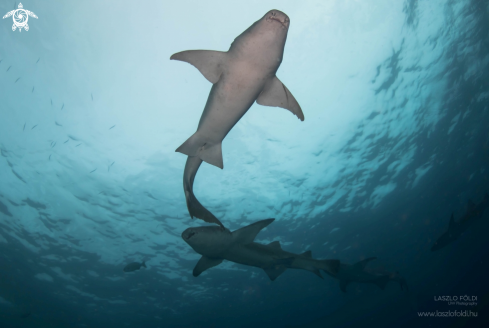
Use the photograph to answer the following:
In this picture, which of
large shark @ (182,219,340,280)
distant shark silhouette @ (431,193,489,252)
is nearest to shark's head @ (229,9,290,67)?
large shark @ (182,219,340,280)

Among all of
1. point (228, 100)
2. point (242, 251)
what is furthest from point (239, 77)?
point (242, 251)

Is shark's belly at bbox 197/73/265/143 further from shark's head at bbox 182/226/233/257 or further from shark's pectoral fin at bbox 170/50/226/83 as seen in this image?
shark's head at bbox 182/226/233/257

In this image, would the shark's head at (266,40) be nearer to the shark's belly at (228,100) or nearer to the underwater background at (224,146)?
the shark's belly at (228,100)

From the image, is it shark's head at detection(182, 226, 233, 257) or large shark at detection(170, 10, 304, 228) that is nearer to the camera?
large shark at detection(170, 10, 304, 228)

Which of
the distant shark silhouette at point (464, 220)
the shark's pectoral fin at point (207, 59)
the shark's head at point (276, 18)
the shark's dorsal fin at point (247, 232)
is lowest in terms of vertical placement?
the shark's dorsal fin at point (247, 232)

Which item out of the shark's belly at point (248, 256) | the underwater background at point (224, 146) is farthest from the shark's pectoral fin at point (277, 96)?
the underwater background at point (224, 146)

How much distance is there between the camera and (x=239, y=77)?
12.9 feet

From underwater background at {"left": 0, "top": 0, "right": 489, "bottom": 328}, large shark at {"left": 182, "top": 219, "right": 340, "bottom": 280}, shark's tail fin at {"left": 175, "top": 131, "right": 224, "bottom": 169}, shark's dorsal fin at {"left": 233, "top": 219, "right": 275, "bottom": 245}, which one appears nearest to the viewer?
shark's tail fin at {"left": 175, "top": 131, "right": 224, "bottom": 169}

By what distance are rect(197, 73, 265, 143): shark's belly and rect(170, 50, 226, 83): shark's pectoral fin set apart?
201mm

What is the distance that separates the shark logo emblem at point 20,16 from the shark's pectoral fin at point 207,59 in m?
8.85

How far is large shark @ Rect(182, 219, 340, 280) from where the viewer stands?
604 cm

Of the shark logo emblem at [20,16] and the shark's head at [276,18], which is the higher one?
the shark logo emblem at [20,16]

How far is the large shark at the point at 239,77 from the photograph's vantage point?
11.2 feet

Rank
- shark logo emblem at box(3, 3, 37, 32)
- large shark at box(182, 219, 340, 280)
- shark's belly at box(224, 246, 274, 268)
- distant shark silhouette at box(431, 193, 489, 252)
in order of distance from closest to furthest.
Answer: large shark at box(182, 219, 340, 280)
shark's belly at box(224, 246, 274, 268)
shark logo emblem at box(3, 3, 37, 32)
distant shark silhouette at box(431, 193, 489, 252)
